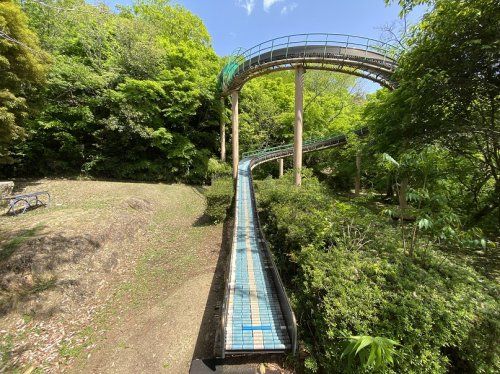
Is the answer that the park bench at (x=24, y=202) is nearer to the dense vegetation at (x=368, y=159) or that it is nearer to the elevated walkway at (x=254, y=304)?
the dense vegetation at (x=368, y=159)

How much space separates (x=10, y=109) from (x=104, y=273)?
331 inches

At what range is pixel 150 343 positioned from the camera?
4.23 m

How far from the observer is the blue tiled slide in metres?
3.36

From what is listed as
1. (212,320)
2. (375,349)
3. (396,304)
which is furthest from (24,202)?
(396,304)

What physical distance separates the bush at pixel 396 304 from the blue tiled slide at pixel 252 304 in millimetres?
437

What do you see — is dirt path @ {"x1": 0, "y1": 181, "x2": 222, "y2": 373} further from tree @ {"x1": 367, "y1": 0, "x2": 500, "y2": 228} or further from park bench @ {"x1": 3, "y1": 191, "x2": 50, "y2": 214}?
tree @ {"x1": 367, "y1": 0, "x2": 500, "y2": 228}

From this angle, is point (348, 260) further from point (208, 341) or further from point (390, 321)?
point (208, 341)

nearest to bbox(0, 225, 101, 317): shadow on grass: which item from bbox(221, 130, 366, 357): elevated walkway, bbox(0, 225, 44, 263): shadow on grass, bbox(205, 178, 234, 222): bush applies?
bbox(0, 225, 44, 263): shadow on grass

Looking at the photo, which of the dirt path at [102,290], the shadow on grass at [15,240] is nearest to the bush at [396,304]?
the dirt path at [102,290]

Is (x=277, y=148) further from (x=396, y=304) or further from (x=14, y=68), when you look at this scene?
(x=396, y=304)

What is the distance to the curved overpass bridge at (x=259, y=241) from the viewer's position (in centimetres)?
344

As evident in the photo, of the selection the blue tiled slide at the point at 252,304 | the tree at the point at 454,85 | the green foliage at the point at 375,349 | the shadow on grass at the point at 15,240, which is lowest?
the blue tiled slide at the point at 252,304

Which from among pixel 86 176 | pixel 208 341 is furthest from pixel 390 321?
pixel 86 176

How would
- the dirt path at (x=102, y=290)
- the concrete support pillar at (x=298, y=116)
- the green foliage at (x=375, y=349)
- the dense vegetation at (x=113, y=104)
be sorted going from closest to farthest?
1. the green foliage at (x=375, y=349)
2. the dirt path at (x=102, y=290)
3. the concrete support pillar at (x=298, y=116)
4. the dense vegetation at (x=113, y=104)
